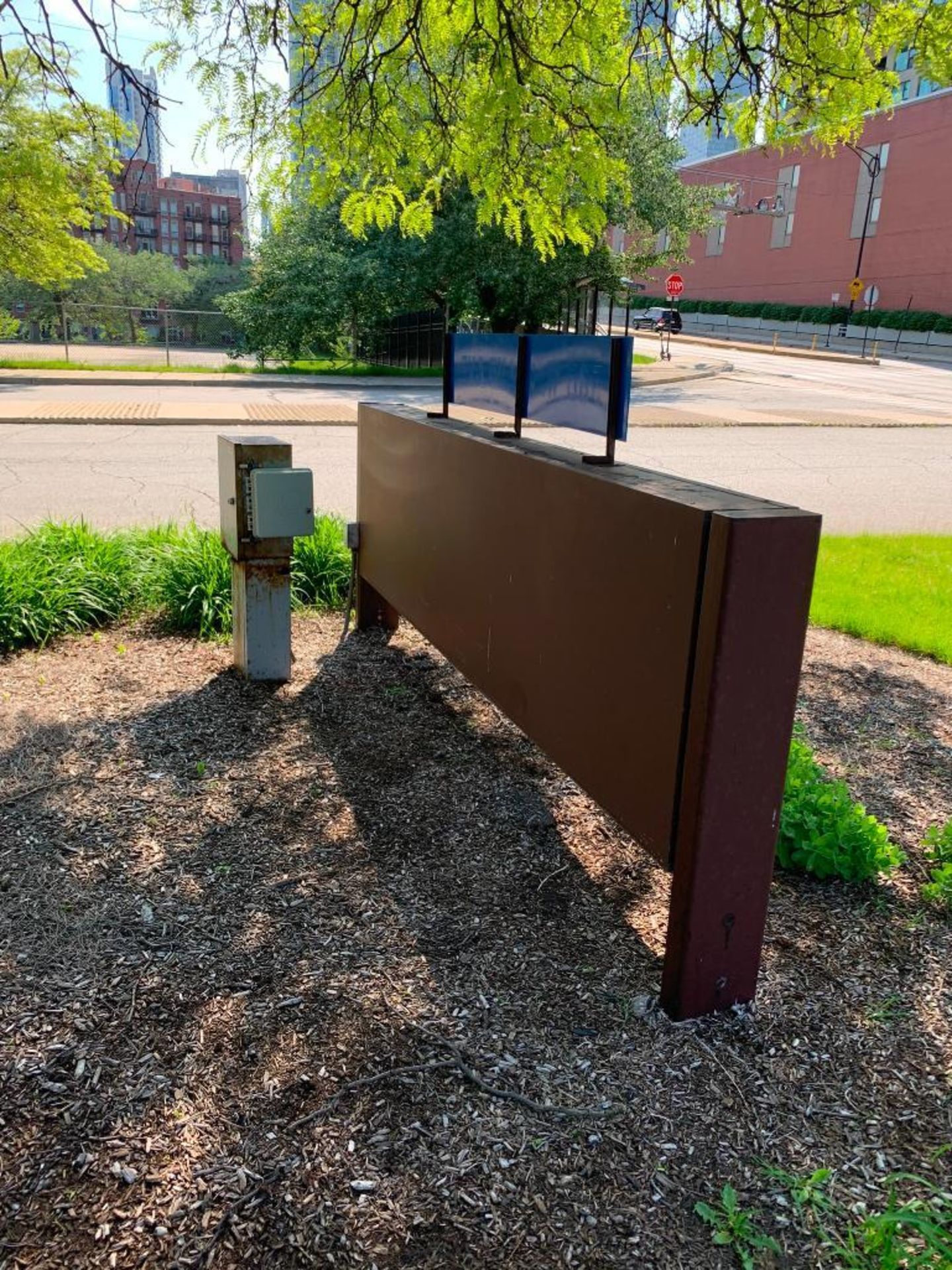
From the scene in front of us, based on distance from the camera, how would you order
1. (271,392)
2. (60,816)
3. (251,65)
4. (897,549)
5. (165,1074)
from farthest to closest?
(271,392) → (897,549) → (251,65) → (60,816) → (165,1074)

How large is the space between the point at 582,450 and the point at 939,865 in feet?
26.1

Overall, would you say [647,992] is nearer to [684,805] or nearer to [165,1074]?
[684,805]

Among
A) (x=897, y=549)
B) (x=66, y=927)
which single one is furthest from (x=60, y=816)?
(x=897, y=549)

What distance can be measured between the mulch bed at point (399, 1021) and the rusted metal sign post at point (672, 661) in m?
0.34

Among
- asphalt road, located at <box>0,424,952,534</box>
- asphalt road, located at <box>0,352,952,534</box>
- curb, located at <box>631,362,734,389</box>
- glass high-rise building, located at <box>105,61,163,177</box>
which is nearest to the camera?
glass high-rise building, located at <box>105,61,163,177</box>

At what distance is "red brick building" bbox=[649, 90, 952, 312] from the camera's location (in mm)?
56469

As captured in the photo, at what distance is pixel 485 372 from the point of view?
3.99 m

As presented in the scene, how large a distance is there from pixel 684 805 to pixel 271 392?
19749mm

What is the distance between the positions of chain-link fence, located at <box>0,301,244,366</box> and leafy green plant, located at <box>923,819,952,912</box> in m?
25.8

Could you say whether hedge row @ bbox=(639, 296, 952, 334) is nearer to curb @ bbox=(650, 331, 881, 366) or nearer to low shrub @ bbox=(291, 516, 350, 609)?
curb @ bbox=(650, 331, 881, 366)

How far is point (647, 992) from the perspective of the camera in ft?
8.68

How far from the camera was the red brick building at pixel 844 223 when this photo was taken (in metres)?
56.5

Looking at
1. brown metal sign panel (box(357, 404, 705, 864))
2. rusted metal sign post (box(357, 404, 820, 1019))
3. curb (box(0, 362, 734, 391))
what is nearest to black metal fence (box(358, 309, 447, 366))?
curb (box(0, 362, 734, 391))

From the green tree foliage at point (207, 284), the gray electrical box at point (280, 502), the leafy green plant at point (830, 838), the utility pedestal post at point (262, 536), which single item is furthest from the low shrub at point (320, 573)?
the green tree foliage at point (207, 284)
